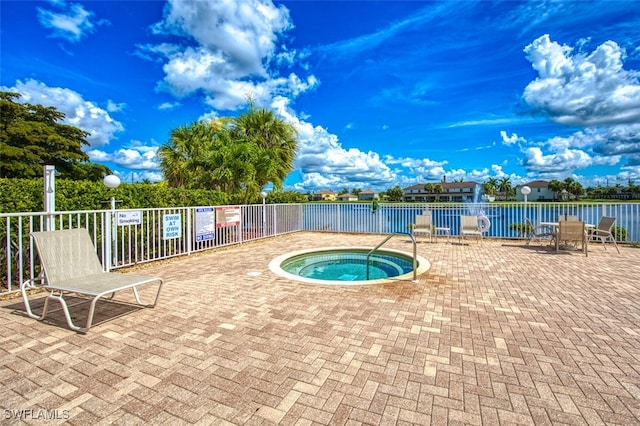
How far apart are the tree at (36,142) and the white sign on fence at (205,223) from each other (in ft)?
51.9

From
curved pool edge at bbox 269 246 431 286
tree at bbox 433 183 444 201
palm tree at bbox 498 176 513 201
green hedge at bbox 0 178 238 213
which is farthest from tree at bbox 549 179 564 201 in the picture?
green hedge at bbox 0 178 238 213

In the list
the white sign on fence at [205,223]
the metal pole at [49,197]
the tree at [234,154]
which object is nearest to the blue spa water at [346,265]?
the white sign on fence at [205,223]

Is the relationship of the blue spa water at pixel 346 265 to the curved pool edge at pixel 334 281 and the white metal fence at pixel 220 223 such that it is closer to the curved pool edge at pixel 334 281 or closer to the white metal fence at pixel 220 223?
the curved pool edge at pixel 334 281

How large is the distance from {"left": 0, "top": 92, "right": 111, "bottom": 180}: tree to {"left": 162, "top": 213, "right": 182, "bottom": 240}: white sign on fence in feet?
52.8

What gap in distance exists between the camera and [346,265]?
7.59 metres

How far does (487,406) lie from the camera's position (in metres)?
1.84

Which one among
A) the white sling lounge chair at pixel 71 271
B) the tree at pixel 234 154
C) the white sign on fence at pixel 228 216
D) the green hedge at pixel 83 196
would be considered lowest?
the white sling lounge chair at pixel 71 271

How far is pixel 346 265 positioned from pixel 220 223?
3.83m

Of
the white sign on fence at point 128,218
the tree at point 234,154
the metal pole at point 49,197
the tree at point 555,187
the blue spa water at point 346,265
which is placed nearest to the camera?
the metal pole at point 49,197

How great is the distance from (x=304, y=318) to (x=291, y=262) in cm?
405

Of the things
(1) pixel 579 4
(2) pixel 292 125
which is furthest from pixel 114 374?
(2) pixel 292 125

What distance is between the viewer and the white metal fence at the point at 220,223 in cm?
473

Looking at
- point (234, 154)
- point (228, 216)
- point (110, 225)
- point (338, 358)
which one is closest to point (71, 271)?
point (110, 225)

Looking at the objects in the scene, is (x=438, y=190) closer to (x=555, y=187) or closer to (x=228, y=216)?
(x=555, y=187)
